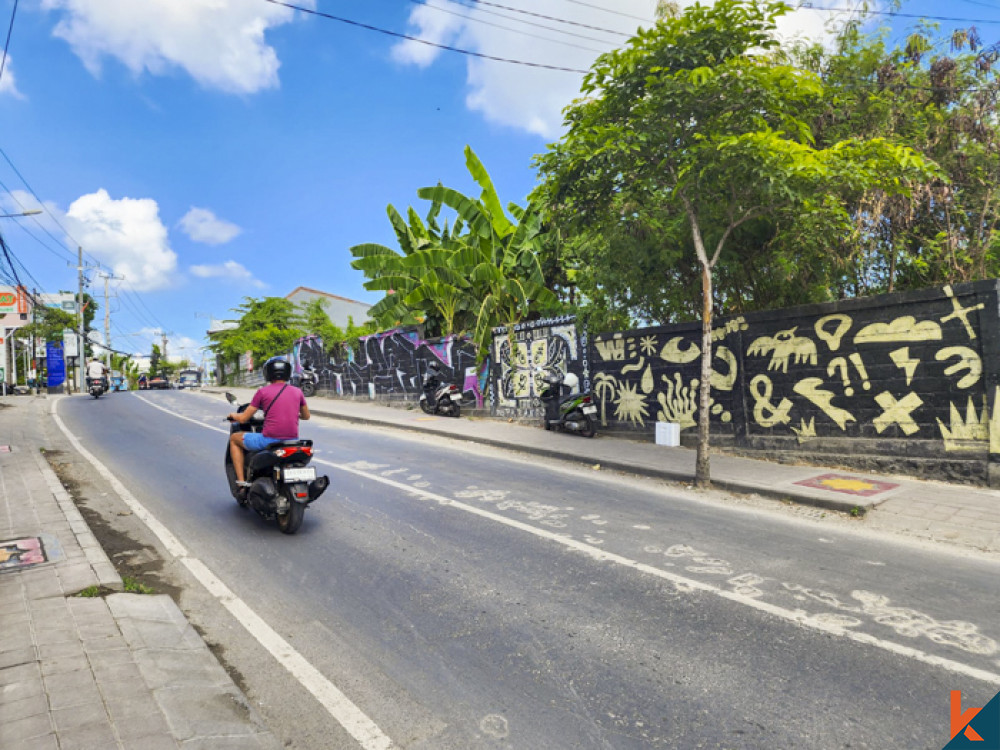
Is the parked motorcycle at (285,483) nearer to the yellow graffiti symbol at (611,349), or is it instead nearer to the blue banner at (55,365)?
the yellow graffiti symbol at (611,349)

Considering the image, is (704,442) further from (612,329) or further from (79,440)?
(79,440)

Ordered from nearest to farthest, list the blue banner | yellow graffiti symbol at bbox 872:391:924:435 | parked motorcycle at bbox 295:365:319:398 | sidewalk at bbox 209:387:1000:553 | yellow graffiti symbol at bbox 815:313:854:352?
sidewalk at bbox 209:387:1000:553 → yellow graffiti symbol at bbox 872:391:924:435 → yellow graffiti symbol at bbox 815:313:854:352 → parked motorcycle at bbox 295:365:319:398 → the blue banner

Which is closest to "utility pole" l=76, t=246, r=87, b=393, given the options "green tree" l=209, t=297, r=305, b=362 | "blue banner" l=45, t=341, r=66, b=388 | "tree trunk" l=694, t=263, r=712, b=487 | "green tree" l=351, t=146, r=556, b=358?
"blue banner" l=45, t=341, r=66, b=388

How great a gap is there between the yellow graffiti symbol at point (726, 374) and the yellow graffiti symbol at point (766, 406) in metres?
0.35

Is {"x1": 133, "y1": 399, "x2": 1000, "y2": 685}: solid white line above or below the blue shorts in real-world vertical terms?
below

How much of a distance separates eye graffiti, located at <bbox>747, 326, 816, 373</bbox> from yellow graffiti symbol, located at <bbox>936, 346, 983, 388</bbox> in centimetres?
170

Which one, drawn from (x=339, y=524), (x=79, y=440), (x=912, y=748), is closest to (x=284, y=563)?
(x=339, y=524)

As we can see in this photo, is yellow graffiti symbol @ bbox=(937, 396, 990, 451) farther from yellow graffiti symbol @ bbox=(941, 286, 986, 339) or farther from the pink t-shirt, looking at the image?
the pink t-shirt

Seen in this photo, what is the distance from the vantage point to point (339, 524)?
6086 mm

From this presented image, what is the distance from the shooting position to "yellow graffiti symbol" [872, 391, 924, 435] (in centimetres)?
767

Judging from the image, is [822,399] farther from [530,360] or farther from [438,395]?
[438,395]

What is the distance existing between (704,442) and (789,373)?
2235 millimetres

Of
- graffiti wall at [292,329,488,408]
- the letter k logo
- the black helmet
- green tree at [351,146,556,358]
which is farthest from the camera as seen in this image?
graffiti wall at [292,329,488,408]

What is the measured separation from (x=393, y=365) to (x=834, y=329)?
14773 mm
